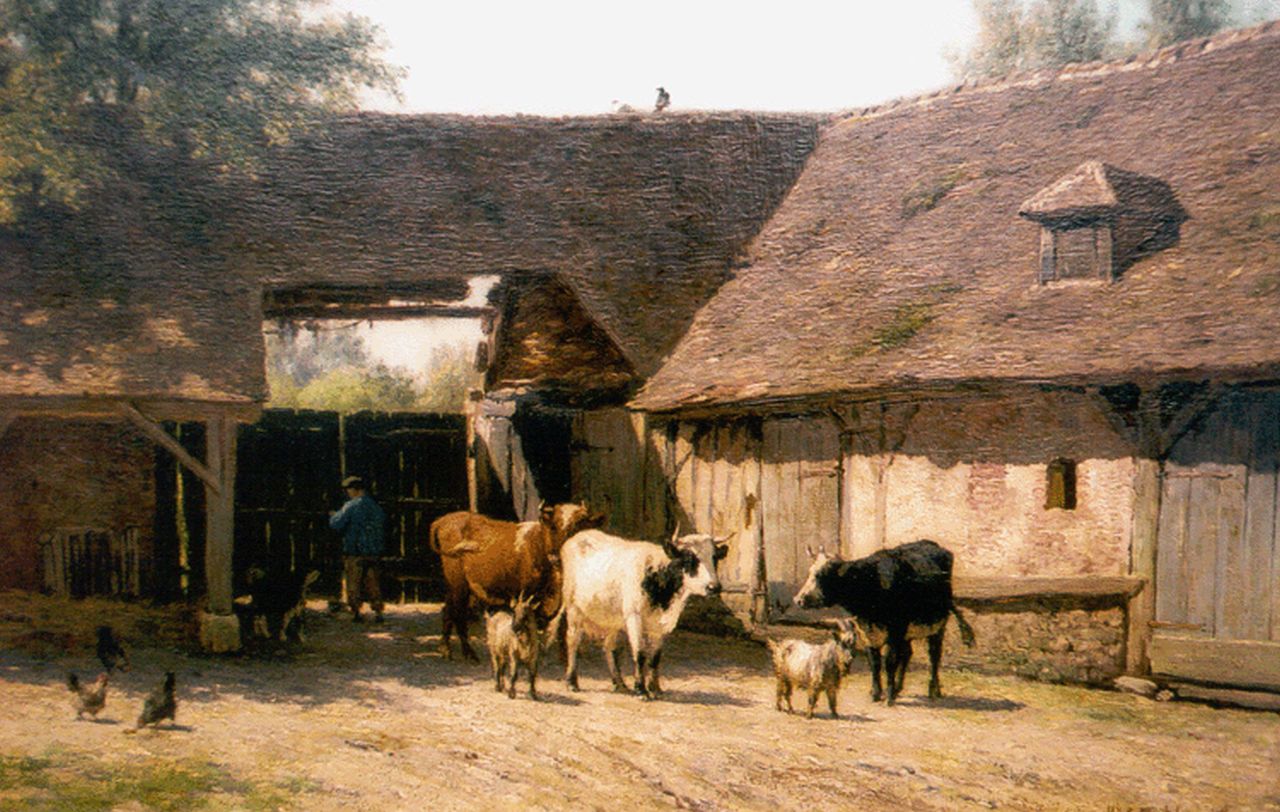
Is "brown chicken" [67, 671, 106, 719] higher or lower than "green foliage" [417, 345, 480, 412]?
lower

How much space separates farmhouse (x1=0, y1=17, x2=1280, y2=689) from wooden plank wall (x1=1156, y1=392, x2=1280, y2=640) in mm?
25

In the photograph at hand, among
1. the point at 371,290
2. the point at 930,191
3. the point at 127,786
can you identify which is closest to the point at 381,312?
the point at 371,290

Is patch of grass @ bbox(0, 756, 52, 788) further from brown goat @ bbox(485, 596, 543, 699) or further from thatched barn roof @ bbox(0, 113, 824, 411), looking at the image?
thatched barn roof @ bbox(0, 113, 824, 411)

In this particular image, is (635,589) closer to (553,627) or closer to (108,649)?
(553,627)

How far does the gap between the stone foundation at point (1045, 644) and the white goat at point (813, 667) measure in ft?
7.74

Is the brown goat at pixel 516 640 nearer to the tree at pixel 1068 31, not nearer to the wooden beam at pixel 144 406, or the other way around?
the wooden beam at pixel 144 406

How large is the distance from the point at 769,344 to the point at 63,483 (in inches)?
335

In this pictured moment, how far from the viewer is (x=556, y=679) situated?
37.9 ft

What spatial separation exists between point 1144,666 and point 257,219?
10.9 m

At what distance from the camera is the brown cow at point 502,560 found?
39.0ft

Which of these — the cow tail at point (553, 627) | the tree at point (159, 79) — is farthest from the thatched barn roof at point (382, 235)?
the cow tail at point (553, 627)

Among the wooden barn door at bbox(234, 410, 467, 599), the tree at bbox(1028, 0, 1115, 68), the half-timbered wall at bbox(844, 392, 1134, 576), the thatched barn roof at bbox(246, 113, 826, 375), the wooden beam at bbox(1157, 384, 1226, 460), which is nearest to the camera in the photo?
the wooden beam at bbox(1157, 384, 1226, 460)

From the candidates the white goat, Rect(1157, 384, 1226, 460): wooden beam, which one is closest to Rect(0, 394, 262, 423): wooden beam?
the white goat

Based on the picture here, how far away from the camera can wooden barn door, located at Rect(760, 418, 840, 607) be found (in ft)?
43.8
